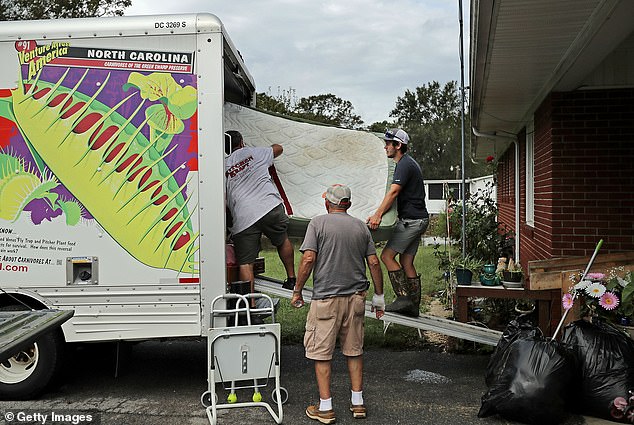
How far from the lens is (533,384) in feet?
15.4

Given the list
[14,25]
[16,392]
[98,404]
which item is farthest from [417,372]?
[14,25]

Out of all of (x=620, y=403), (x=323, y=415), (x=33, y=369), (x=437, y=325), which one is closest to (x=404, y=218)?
(x=437, y=325)

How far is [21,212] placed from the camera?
5.24 metres

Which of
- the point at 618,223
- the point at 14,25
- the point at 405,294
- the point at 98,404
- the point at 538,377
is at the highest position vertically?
the point at 14,25

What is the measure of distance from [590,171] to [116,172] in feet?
14.1

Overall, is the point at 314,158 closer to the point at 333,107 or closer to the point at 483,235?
the point at 483,235

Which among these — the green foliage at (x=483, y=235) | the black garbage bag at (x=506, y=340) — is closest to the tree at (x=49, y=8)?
the green foliage at (x=483, y=235)

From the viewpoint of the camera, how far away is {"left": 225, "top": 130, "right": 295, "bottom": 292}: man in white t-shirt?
5668 millimetres

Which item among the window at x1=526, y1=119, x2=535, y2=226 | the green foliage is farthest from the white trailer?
the green foliage

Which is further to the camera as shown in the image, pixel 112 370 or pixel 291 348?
pixel 291 348

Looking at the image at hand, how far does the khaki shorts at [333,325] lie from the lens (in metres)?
4.89

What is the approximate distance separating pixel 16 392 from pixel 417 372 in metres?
3.49

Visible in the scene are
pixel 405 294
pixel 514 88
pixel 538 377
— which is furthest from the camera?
pixel 514 88

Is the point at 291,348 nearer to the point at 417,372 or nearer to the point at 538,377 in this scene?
the point at 417,372
